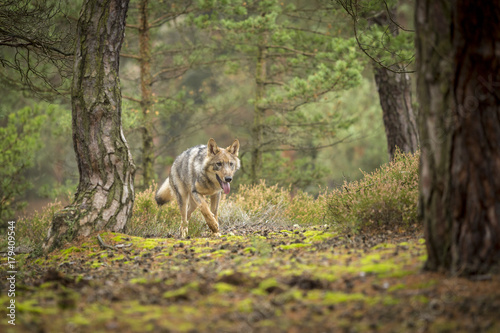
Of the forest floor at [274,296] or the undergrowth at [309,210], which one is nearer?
the forest floor at [274,296]

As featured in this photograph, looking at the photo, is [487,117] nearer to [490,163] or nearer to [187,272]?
[490,163]

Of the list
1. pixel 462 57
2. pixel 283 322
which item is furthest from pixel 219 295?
pixel 462 57

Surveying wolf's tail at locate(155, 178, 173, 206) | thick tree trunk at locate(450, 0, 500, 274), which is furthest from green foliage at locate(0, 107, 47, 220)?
thick tree trunk at locate(450, 0, 500, 274)

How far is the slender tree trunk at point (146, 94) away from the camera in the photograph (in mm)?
12672

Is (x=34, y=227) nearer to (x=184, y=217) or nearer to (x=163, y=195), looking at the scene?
(x=163, y=195)

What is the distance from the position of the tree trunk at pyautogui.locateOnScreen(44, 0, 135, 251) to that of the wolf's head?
5.65ft

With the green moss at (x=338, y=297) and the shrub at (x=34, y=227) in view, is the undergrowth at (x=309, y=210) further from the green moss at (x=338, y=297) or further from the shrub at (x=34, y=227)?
the green moss at (x=338, y=297)

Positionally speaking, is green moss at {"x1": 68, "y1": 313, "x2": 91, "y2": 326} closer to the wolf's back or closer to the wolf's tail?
the wolf's back

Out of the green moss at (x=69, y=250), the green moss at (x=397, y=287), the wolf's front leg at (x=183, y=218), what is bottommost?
the green moss at (x=397, y=287)

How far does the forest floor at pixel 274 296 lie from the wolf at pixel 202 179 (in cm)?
279

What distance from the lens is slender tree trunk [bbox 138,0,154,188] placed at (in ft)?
41.6

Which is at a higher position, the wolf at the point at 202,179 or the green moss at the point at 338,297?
the wolf at the point at 202,179

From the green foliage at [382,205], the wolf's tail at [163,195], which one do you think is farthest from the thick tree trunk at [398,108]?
the wolf's tail at [163,195]

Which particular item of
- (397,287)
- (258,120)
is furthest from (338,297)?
(258,120)
